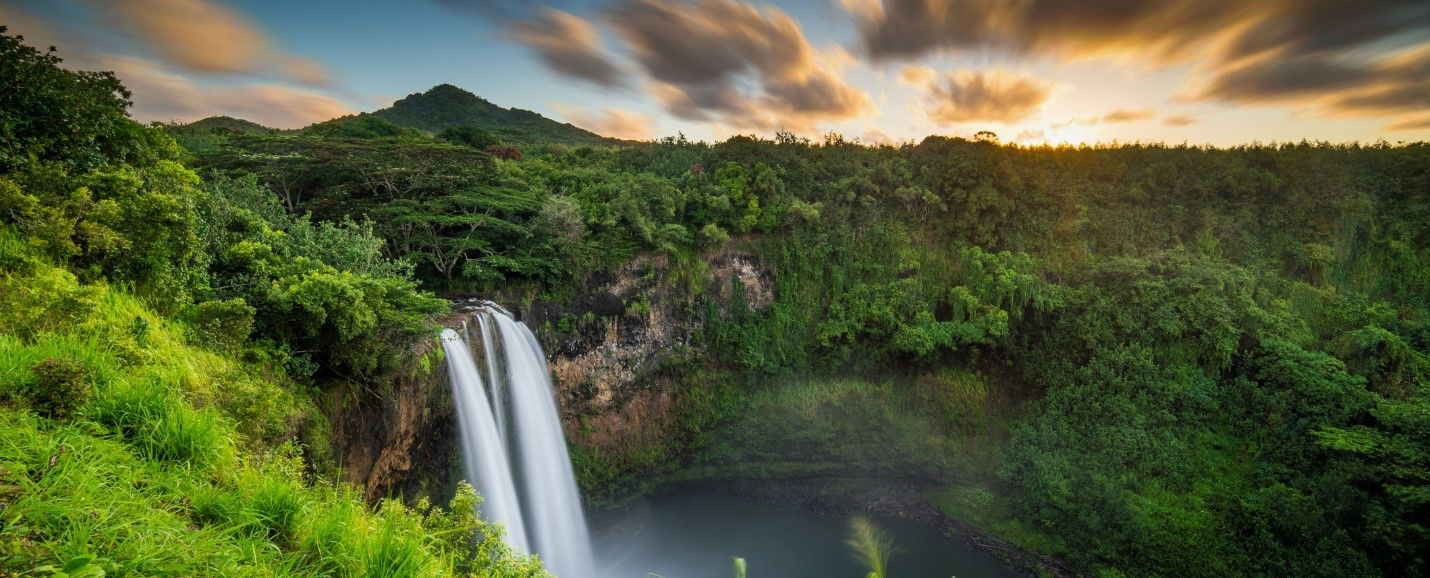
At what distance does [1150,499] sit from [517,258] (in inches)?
810

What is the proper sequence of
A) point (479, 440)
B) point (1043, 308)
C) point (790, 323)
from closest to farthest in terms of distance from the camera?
point (479, 440) → point (1043, 308) → point (790, 323)

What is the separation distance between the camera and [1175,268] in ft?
61.7

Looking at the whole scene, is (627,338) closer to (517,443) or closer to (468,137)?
(517,443)

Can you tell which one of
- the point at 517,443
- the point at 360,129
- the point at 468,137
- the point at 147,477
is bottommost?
the point at 517,443

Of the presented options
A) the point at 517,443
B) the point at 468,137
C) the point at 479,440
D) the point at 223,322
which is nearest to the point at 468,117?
the point at 468,137

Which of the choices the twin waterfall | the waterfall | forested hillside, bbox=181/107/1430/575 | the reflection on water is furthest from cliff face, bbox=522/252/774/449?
the waterfall

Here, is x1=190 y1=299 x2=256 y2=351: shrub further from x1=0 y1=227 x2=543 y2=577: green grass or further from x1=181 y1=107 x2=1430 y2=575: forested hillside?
x1=181 y1=107 x2=1430 y2=575: forested hillside

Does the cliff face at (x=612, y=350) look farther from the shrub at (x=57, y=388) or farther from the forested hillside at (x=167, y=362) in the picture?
the shrub at (x=57, y=388)

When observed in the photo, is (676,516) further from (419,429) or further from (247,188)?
(247,188)

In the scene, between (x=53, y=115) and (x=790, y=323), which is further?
(x=790, y=323)

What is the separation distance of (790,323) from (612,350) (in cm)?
711

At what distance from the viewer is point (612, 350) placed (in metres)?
18.3

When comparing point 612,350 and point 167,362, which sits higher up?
point 167,362

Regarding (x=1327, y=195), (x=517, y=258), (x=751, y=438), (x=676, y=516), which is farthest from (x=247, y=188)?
(x=1327, y=195)
